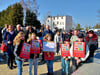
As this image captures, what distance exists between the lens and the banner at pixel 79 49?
133 inches

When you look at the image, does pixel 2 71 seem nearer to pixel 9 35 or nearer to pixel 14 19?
pixel 9 35

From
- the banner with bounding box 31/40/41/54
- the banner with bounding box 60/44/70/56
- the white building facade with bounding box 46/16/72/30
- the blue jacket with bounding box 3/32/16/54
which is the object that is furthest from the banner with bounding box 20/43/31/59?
the white building facade with bounding box 46/16/72/30

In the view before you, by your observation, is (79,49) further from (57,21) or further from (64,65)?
(57,21)

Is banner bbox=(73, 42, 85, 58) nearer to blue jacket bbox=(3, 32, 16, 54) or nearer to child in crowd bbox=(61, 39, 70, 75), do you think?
child in crowd bbox=(61, 39, 70, 75)

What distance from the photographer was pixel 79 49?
341cm

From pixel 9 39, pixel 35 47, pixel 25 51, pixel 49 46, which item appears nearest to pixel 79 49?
pixel 49 46

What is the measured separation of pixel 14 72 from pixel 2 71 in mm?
550

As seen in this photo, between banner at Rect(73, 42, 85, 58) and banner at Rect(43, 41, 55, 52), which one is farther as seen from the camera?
banner at Rect(43, 41, 55, 52)

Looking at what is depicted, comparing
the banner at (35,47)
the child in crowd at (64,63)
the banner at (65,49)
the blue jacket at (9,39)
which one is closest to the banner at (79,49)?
the banner at (65,49)

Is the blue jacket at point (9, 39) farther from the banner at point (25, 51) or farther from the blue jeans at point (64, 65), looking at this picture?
the blue jeans at point (64, 65)

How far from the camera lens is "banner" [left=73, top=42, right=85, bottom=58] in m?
3.37

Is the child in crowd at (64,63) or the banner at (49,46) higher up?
the banner at (49,46)

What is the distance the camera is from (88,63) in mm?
3900

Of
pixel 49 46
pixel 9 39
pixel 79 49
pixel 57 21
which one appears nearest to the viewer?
pixel 79 49
